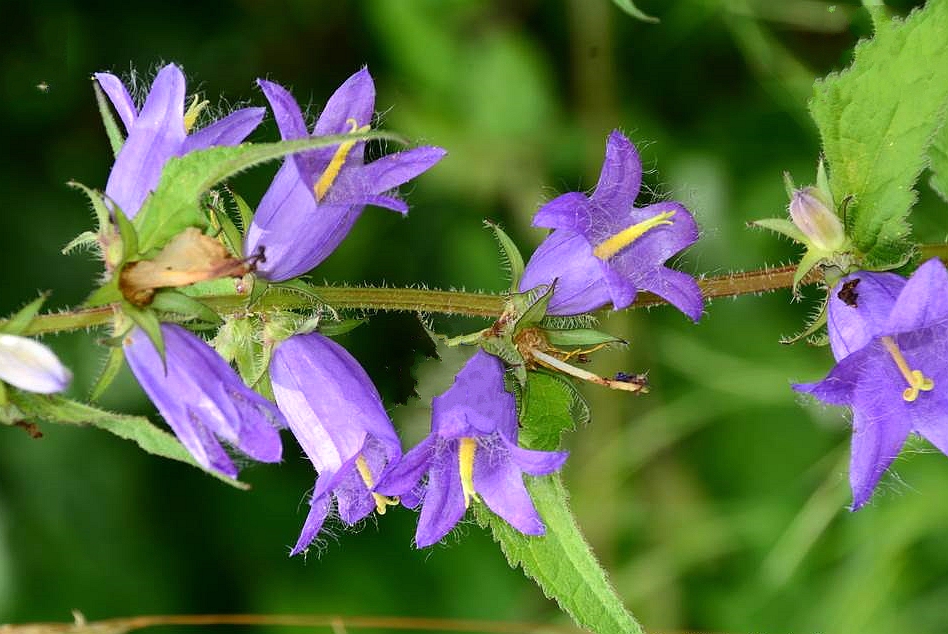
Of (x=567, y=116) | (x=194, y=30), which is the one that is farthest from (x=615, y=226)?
(x=194, y=30)

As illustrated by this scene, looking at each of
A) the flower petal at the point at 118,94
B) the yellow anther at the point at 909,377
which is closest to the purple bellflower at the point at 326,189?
the flower petal at the point at 118,94

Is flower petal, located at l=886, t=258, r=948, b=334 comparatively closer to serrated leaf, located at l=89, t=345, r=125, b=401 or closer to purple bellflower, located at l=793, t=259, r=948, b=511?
purple bellflower, located at l=793, t=259, r=948, b=511

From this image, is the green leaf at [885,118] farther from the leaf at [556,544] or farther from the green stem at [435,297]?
the leaf at [556,544]

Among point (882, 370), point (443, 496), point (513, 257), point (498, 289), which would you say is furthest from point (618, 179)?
point (498, 289)

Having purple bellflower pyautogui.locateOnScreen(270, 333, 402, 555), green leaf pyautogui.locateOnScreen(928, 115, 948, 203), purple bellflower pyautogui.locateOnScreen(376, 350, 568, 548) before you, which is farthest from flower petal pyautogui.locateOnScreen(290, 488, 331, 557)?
green leaf pyautogui.locateOnScreen(928, 115, 948, 203)

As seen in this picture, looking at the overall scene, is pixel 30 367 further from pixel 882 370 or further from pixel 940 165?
pixel 940 165

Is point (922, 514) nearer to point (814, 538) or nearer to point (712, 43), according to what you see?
point (814, 538)
